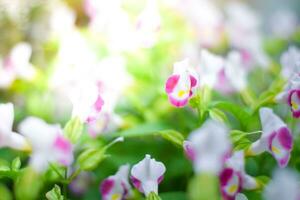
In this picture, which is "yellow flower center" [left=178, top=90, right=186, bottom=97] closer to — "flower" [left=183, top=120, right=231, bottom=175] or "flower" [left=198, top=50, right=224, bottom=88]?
"flower" [left=198, top=50, right=224, bottom=88]

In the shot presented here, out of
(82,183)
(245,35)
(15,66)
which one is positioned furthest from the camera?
(245,35)

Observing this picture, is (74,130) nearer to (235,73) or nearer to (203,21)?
(235,73)

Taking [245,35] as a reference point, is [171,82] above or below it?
above

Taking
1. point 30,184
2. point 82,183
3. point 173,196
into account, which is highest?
point 30,184

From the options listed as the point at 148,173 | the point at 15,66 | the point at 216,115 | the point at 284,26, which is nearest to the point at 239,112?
the point at 216,115

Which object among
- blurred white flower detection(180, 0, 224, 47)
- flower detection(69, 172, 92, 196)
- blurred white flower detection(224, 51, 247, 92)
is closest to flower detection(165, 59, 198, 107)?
blurred white flower detection(224, 51, 247, 92)

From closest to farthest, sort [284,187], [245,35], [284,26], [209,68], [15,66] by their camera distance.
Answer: [284,187] < [209,68] < [15,66] < [245,35] < [284,26]
